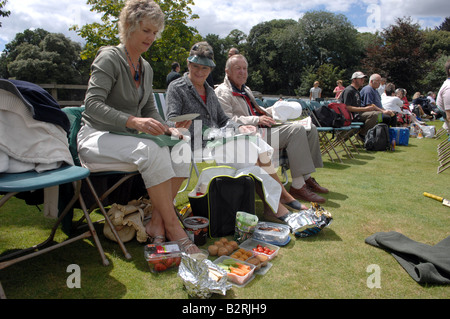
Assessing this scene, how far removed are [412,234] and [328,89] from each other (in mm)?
34469

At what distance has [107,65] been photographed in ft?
7.29

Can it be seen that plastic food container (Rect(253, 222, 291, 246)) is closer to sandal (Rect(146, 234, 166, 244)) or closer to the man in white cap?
sandal (Rect(146, 234, 166, 244))

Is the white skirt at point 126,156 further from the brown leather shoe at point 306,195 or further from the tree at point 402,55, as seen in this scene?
the tree at point 402,55

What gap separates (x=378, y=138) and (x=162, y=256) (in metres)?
6.46

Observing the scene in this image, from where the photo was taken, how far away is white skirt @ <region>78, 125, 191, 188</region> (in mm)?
2145

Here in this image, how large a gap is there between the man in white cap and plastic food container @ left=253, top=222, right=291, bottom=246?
206 inches

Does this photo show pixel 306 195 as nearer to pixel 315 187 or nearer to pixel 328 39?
pixel 315 187

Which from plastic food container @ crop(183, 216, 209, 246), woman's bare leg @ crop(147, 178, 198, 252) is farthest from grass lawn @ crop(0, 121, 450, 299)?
plastic food container @ crop(183, 216, 209, 246)

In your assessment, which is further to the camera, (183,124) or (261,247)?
(183,124)

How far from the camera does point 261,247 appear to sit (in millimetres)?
2305

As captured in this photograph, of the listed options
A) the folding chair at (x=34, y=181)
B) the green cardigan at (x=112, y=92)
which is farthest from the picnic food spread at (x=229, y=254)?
the green cardigan at (x=112, y=92)

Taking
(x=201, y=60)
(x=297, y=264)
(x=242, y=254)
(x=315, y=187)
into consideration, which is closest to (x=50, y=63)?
(x=201, y=60)
